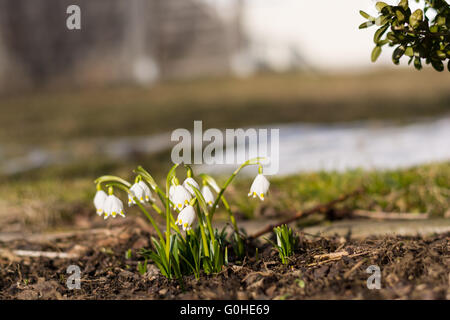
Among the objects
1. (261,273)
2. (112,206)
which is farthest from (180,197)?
(261,273)

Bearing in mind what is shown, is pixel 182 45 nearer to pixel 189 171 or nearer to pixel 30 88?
pixel 30 88

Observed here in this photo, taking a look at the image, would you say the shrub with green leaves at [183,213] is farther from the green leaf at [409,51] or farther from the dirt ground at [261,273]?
the green leaf at [409,51]

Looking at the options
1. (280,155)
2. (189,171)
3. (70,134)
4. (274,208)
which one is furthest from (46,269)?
(70,134)

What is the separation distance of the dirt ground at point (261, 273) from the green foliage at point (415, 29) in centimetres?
78

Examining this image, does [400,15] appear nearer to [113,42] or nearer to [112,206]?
[112,206]

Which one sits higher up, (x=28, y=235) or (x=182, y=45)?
(x=182, y=45)

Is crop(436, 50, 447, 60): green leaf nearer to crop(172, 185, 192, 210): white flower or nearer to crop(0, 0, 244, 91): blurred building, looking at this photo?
crop(172, 185, 192, 210): white flower

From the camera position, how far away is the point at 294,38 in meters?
11.8

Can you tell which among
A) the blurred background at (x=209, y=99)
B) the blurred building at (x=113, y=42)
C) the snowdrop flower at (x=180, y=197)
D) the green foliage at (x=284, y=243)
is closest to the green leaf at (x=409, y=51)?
the blurred background at (x=209, y=99)

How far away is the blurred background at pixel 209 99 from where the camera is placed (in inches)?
132

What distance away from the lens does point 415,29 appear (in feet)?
6.32

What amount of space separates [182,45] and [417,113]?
6.86 m
